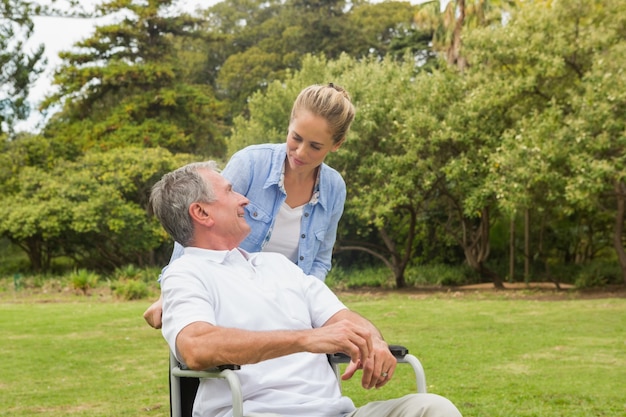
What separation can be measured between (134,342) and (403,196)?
7.51 metres

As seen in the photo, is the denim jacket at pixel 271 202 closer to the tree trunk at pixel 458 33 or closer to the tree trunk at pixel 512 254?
the tree trunk at pixel 512 254

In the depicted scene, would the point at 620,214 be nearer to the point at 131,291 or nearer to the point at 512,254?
the point at 512,254

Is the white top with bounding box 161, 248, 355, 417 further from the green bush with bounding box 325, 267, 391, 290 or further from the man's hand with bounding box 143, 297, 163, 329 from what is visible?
the green bush with bounding box 325, 267, 391, 290

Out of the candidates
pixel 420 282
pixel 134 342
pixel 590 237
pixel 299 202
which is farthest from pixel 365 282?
pixel 299 202

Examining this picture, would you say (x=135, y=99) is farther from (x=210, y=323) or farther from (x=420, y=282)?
(x=210, y=323)

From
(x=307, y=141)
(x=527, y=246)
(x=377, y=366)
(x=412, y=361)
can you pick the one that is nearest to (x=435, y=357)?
(x=307, y=141)

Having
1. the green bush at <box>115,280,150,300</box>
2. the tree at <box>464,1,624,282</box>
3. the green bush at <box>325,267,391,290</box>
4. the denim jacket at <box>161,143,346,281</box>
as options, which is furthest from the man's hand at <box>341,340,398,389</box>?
the green bush at <box>325,267,391,290</box>

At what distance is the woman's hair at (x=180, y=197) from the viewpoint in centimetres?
263

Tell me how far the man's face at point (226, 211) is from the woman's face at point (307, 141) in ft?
1.39

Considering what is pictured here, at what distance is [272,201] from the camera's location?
317cm

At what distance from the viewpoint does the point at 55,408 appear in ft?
19.2

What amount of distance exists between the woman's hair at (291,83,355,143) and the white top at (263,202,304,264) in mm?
338

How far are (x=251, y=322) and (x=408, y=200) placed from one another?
1343 cm

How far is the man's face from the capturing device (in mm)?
2662
